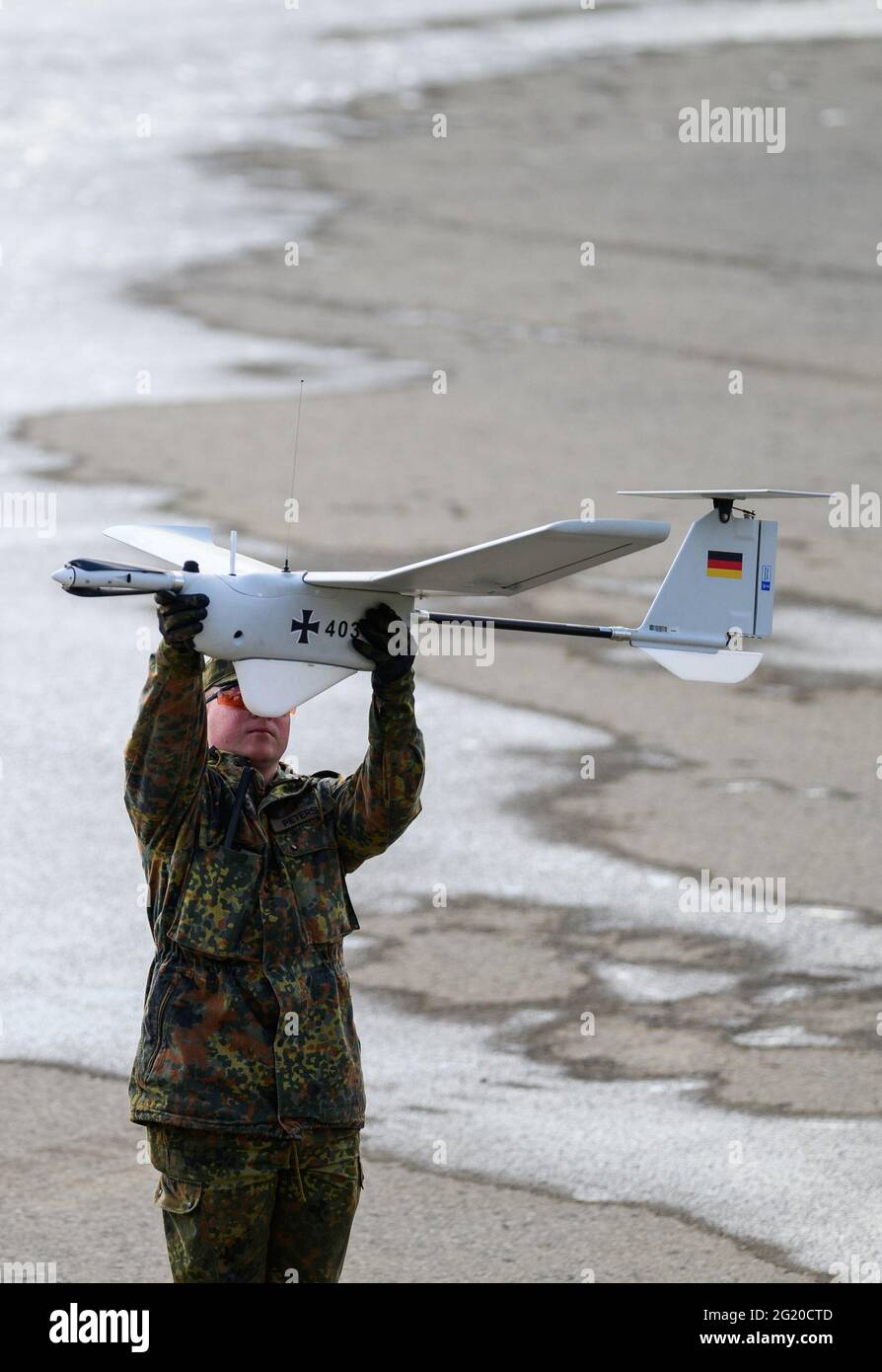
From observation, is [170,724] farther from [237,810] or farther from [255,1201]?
[255,1201]

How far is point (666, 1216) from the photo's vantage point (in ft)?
20.8

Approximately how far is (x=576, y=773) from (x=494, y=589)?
5.18 m

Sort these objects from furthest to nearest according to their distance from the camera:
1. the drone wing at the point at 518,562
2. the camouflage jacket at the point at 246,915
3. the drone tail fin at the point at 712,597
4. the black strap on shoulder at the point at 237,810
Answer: the drone tail fin at the point at 712,597, the black strap on shoulder at the point at 237,810, the camouflage jacket at the point at 246,915, the drone wing at the point at 518,562

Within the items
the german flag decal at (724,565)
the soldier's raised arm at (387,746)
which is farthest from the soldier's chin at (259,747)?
the german flag decal at (724,565)

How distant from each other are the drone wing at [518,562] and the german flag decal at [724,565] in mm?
511

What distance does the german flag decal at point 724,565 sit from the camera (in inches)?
197

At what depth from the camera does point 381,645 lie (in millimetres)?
4797

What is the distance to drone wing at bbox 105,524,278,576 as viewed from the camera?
4.96 metres

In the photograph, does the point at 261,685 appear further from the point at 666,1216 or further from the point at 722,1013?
the point at 722,1013

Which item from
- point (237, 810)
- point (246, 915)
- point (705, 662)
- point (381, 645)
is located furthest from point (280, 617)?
point (705, 662)

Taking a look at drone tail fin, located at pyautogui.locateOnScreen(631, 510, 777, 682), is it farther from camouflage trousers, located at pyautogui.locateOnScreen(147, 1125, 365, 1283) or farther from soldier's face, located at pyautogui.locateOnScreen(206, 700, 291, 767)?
camouflage trousers, located at pyautogui.locateOnScreen(147, 1125, 365, 1283)

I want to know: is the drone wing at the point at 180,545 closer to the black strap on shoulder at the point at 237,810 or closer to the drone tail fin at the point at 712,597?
the black strap on shoulder at the point at 237,810

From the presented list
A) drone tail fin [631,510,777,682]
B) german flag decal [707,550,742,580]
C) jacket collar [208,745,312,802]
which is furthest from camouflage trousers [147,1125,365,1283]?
german flag decal [707,550,742,580]

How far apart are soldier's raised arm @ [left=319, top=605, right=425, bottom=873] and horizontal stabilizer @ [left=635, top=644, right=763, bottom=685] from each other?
24.9 inches
